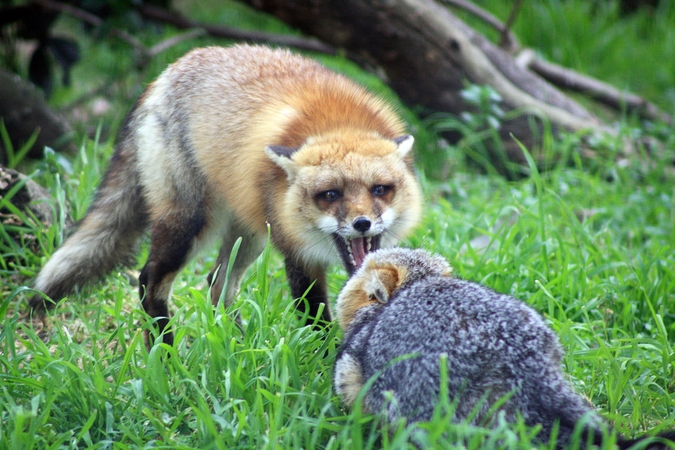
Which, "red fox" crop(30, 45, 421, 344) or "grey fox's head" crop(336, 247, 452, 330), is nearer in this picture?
"grey fox's head" crop(336, 247, 452, 330)

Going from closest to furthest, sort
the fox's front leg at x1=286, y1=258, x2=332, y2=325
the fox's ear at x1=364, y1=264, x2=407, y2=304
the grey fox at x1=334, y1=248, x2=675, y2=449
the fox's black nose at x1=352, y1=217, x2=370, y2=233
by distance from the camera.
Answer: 1. the grey fox at x1=334, y1=248, x2=675, y2=449
2. the fox's ear at x1=364, y1=264, x2=407, y2=304
3. the fox's black nose at x1=352, y1=217, x2=370, y2=233
4. the fox's front leg at x1=286, y1=258, x2=332, y2=325

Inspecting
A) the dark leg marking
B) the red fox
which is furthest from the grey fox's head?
the dark leg marking

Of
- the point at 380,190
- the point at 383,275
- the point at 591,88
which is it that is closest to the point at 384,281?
the point at 383,275

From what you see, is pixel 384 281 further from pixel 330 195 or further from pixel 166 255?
pixel 166 255

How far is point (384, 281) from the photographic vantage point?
9.39 feet

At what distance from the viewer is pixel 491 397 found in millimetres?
2428

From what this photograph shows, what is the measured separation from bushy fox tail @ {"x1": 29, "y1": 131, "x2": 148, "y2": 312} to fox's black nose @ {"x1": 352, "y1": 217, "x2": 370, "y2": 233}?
4.74 feet

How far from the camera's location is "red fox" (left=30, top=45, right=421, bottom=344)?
362cm

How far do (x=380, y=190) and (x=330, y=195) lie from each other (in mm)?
275

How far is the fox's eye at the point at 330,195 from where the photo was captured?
11.8 ft

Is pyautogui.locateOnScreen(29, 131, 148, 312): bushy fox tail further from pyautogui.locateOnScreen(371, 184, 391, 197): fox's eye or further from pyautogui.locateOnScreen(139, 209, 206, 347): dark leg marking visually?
pyautogui.locateOnScreen(371, 184, 391, 197): fox's eye

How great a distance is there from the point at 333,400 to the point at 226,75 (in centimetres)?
216

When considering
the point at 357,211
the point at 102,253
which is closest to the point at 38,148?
Answer: the point at 102,253

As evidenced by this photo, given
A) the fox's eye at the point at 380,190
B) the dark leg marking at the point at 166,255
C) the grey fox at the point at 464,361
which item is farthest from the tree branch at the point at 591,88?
the grey fox at the point at 464,361
